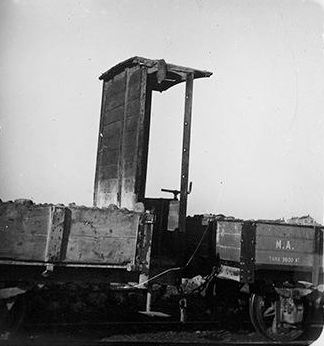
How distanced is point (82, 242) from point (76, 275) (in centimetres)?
52

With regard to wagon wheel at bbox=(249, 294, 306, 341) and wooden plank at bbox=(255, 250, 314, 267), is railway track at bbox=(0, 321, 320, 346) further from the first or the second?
wooden plank at bbox=(255, 250, 314, 267)

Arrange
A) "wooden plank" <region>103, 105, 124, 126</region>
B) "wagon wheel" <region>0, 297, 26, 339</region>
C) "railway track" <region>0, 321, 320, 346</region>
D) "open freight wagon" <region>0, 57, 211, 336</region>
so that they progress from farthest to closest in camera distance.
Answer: "wooden plank" <region>103, 105, 124, 126</region>
"railway track" <region>0, 321, 320, 346</region>
"wagon wheel" <region>0, 297, 26, 339</region>
"open freight wagon" <region>0, 57, 211, 336</region>

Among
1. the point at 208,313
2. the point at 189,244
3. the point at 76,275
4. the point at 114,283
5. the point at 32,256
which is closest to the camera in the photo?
the point at 32,256

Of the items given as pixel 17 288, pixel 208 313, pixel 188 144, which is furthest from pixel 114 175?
pixel 208 313

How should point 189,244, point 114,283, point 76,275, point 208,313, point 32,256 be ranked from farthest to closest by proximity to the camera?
point 208,313
point 189,244
point 114,283
point 76,275
point 32,256

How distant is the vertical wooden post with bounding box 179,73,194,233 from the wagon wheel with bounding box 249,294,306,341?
1.97 meters

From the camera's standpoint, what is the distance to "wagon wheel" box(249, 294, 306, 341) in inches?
267

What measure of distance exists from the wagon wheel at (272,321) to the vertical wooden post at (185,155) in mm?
1975

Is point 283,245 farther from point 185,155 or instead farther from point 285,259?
point 185,155

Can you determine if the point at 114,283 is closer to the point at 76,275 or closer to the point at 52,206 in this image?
the point at 76,275

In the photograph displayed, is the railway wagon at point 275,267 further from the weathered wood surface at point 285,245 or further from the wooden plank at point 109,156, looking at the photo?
the wooden plank at point 109,156

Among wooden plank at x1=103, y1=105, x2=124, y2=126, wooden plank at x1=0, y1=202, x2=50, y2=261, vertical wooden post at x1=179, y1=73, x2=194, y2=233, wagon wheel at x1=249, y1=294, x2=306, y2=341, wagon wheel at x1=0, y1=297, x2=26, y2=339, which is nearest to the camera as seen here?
wooden plank at x1=0, y1=202, x2=50, y2=261

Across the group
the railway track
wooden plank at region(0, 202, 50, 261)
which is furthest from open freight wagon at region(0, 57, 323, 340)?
the railway track

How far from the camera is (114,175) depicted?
23.4 ft
